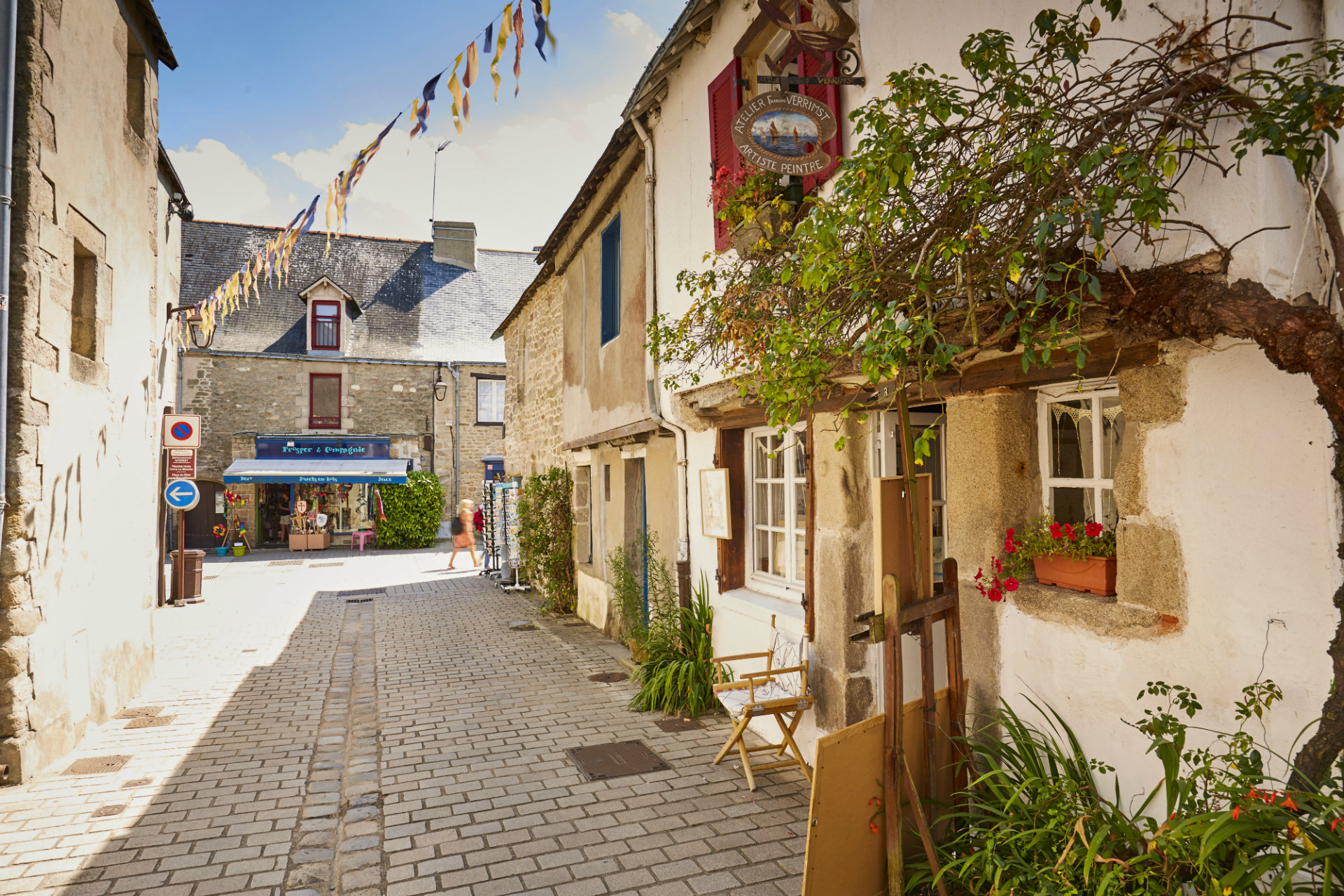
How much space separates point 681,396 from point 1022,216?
3613mm

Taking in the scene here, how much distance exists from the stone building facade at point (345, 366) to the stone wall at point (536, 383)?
8452 millimetres

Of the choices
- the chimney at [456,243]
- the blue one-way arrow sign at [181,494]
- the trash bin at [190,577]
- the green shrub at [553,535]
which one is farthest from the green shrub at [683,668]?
the chimney at [456,243]

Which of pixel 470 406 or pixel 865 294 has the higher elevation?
pixel 470 406

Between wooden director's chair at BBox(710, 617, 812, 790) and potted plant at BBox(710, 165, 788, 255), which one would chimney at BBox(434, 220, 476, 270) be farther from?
wooden director's chair at BBox(710, 617, 812, 790)

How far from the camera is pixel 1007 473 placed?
3.32m

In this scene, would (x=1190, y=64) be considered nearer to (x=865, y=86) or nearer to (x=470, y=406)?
(x=865, y=86)

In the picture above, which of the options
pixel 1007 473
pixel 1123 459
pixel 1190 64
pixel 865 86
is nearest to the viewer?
pixel 1190 64

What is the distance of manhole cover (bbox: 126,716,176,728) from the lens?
5.91 metres

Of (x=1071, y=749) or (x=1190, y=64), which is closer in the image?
(x=1190, y=64)

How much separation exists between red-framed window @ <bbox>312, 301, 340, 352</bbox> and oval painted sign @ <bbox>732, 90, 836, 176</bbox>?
20785 millimetres

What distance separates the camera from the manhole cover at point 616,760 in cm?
483

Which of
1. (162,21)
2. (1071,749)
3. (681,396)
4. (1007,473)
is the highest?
(162,21)

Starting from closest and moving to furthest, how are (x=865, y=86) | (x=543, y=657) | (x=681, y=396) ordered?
(x=865, y=86)
(x=681, y=396)
(x=543, y=657)

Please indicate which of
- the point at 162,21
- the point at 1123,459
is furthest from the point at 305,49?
the point at 1123,459
